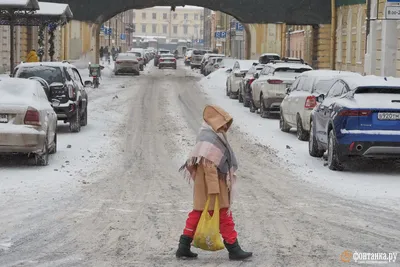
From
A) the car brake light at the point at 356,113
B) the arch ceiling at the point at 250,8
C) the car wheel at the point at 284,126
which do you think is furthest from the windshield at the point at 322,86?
the arch ceiling at the point at 250,8

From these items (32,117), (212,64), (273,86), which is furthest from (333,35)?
(32,117)

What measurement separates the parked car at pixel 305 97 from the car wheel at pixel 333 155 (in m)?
4.18

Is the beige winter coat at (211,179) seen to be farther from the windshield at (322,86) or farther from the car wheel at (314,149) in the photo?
the windshield at (322,86)

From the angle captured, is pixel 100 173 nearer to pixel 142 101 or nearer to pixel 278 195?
pixel 278 195

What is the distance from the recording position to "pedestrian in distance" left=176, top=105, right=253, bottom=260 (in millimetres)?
7875

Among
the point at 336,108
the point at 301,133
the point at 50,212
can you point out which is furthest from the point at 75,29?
the point at 50,212

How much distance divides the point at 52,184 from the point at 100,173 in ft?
4.61

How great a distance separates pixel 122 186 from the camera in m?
12.4

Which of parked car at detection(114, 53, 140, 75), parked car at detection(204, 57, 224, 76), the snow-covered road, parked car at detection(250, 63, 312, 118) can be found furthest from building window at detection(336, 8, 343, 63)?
the snow-covered road

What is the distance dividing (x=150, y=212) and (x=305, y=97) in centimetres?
929

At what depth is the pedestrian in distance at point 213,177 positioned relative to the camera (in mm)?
7875

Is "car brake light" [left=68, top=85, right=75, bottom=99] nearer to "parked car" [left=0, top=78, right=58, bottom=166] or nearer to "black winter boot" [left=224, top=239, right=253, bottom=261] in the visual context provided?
"parked car" [left=0, top=78, right=58, bottom=166]

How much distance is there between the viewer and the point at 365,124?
1375 cm

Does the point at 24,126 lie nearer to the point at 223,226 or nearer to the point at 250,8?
the point at 223,226
